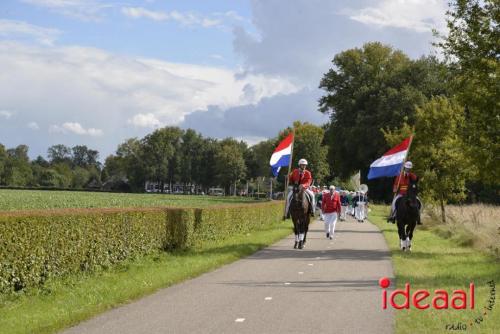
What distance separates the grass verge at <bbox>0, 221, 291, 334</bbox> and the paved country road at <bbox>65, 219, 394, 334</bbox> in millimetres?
299

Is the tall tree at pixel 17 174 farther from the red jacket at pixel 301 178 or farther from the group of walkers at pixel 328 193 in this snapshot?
the red jacket at pixel 301 178

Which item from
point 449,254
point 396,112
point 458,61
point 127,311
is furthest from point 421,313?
point 396,112

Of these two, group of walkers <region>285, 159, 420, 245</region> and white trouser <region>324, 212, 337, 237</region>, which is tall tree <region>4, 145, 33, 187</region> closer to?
group of walkers <region>285, 159, 420, 245</region>

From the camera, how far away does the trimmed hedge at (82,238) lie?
10.8 m

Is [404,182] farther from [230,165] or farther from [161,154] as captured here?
[161,154]

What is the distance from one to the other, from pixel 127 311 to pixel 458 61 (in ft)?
46.7

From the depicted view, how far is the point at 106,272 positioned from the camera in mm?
13984

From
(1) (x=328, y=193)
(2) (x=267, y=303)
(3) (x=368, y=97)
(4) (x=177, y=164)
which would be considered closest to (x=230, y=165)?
(4) (x=177, y=164)

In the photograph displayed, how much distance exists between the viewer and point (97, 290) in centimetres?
1150

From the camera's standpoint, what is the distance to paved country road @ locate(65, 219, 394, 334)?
341 inches

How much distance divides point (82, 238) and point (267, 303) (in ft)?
14.8

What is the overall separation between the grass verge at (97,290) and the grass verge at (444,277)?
413 cm

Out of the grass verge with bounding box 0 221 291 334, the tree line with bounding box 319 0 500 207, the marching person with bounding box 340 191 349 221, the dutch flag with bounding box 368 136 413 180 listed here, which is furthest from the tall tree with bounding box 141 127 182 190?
the grass verge with bounding box 0 221 291 334

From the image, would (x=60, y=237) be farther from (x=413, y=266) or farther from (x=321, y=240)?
(x=321, y=240)
